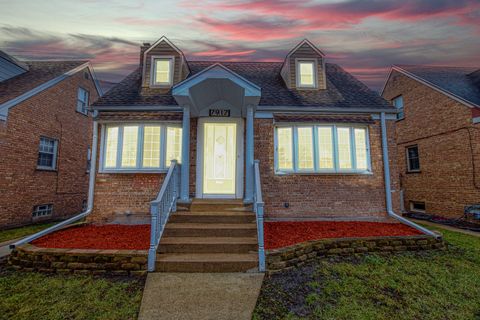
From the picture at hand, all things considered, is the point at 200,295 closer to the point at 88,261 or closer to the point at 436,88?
the point at 88,261

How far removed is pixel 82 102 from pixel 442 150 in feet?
62.9

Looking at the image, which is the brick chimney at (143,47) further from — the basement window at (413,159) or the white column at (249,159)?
the basement window at (413,159)

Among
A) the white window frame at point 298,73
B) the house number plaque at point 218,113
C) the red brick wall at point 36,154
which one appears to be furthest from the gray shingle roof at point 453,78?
the red brick wall at point 36,154

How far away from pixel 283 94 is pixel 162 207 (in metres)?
6.10

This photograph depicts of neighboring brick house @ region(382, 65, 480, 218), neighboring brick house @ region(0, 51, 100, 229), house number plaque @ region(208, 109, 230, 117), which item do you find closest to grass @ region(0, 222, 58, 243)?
neighboring brick house @ region(0, 51, 100, 229)

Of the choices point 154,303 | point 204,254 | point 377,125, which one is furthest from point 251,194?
point 377,125

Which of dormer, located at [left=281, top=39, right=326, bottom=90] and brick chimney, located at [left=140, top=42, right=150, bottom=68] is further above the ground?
brick chimney, located at [left=140, top=42, right=150, bottom=68]

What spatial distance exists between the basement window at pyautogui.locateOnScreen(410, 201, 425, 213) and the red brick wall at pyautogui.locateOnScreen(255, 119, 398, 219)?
596 cm

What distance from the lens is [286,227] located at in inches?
260

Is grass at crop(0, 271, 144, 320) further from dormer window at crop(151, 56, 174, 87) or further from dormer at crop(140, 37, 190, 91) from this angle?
dormer window at crop(151, 56, 174, 87)

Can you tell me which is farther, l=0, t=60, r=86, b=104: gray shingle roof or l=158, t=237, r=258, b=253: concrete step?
l=0, t=60, r=86, b=104: gray shingle roof

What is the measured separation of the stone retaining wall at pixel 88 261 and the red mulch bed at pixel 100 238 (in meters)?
0.44

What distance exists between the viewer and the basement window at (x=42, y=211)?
995 centimetres

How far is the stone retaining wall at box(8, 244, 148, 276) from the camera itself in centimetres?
432
